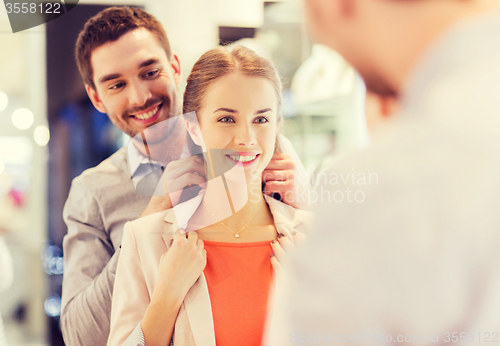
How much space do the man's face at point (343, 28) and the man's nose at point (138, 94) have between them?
564mm

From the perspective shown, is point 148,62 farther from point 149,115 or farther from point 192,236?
point 192,236

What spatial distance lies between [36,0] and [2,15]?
10 cm

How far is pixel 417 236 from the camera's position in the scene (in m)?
0.30

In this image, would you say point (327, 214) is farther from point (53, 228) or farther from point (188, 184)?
point (53, 228)

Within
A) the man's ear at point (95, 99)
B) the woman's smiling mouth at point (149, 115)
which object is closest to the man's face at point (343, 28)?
the woman's smiling mouth at point (149, 115)

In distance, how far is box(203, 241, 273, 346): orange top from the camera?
0.76m

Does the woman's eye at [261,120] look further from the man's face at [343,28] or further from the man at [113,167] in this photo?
the man's face at [343,28]

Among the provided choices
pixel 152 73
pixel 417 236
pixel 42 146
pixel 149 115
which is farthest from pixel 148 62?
pixel 417 236

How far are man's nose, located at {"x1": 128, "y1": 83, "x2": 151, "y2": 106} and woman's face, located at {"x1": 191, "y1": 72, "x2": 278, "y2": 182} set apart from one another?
177mm

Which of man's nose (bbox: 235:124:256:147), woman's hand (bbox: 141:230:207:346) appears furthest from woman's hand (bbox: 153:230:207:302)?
man's nose (bbox: 235:124:256:147)

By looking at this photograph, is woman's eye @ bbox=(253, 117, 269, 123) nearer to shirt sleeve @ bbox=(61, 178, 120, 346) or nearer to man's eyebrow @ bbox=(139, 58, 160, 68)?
man's eyebrow @ bbox=(139, 58, 160, 68)

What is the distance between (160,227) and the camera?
0.85 m

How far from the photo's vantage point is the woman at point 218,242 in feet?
2.50

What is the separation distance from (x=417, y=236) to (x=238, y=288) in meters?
0.56
